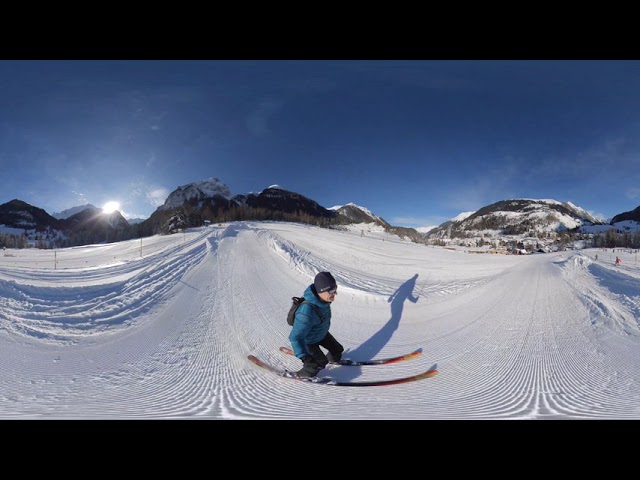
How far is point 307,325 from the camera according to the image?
3.46m

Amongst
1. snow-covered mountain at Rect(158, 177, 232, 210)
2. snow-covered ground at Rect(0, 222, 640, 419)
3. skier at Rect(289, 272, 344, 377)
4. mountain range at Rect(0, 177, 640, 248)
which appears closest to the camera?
snow-covered ground at Rect(0, 222, 640, 419)

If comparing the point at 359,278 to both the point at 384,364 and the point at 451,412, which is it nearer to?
the point at 384,364

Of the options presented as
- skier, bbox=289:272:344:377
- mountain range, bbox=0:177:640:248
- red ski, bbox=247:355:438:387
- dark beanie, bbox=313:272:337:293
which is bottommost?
red ski, bbox=247:355:438:387

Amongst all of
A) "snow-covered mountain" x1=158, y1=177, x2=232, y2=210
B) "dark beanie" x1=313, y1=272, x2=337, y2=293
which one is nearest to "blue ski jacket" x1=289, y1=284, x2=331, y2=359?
"dark beanie" x1=313, y1=272, x2=337, y2=293

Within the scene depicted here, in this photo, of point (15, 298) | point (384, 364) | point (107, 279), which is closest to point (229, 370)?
point (384, 364)

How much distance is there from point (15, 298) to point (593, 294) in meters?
15.9

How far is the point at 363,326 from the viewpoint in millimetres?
5926

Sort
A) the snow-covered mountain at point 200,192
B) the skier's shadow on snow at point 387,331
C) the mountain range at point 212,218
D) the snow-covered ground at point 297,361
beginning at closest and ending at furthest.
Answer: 1. the snow-covered ground at point 297,361
2. the skier's shadow on snow at point 387,331
3. the mountain range at point 212,218
4. the snow-covered mountain at point 200,192

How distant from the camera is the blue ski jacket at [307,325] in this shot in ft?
11.3

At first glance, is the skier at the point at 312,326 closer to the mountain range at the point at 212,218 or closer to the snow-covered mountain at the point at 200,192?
the mountain range at the point at 212,218

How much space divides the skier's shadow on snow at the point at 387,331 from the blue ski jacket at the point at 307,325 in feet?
2.56

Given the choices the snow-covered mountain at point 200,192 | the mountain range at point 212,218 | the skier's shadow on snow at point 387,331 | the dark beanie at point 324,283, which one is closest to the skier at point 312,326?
the dark beanie at point 324,283

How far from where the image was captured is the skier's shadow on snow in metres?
4.48

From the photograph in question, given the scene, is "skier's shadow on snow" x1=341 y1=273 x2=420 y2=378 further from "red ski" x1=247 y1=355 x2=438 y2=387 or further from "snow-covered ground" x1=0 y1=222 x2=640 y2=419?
"red ski" x1=247 y1=355 x2=438 y2=387
